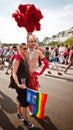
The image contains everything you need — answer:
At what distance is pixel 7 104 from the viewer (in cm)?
644

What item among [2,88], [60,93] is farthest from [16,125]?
[2,88]

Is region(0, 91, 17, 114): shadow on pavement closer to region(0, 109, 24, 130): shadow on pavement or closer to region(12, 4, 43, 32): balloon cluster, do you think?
region(0, 109, 24, 130): shadow on pavement

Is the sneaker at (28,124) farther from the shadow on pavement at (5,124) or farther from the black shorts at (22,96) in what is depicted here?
the black shorts at (22,96)

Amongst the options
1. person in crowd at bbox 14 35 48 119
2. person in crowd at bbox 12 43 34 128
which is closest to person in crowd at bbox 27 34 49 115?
person in crowd at bbox 14 35 48 119

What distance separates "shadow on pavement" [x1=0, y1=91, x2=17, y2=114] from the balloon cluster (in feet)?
6.98

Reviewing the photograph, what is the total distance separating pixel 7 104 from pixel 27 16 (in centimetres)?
269

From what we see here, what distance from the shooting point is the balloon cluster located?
4.62 meters

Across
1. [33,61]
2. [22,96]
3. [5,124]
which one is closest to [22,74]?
[22,96]

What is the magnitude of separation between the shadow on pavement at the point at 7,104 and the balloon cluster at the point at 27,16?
2129mm

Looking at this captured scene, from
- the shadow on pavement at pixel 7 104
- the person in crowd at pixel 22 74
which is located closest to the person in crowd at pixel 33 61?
the person in crowd at pixel 22 74

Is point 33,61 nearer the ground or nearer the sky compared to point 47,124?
nearer the sky

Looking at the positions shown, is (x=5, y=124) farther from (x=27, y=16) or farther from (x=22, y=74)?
(x=27, y=16)

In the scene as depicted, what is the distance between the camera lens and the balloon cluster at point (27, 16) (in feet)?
15.2

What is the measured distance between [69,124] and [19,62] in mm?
1644
